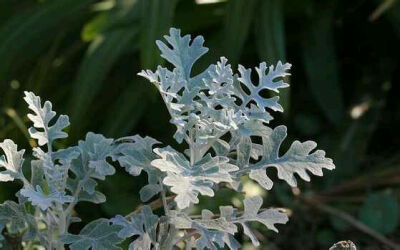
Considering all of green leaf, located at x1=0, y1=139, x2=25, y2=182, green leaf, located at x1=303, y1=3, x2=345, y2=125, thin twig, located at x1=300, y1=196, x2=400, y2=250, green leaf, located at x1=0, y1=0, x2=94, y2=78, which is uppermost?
green leaf, located at x1=0, y1=0, x2=94, y2=78

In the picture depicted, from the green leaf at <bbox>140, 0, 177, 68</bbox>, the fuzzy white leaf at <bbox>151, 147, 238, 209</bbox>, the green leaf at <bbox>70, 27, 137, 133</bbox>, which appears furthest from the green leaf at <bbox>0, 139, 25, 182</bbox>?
the green leaf at <bbox>70, 27, 137, 133</bbox>

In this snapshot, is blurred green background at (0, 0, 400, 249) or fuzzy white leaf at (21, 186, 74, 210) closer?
fuzzy white leaf at (21, 186, 74, 210)

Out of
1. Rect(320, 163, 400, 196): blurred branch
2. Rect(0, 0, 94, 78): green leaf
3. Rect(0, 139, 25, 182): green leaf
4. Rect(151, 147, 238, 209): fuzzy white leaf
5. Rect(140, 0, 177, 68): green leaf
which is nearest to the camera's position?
Rect(151, 147, 238, 209): fuzzy white leaf

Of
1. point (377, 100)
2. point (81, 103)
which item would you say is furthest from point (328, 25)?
point (81, 103)

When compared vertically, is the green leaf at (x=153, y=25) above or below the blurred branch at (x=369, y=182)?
above

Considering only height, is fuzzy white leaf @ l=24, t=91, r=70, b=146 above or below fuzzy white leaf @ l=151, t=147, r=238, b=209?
above

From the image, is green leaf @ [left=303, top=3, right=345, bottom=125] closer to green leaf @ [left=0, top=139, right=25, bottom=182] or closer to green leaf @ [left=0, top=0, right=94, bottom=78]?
green leaf @ [left=0, top=0, right=94, bottom=78]

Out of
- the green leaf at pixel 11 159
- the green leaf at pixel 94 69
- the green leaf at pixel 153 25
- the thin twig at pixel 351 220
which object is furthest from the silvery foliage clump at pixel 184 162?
the thin twig at pixel 351 220

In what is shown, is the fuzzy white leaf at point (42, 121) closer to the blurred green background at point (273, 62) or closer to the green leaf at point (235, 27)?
the blurred green background at point (273, 62)
